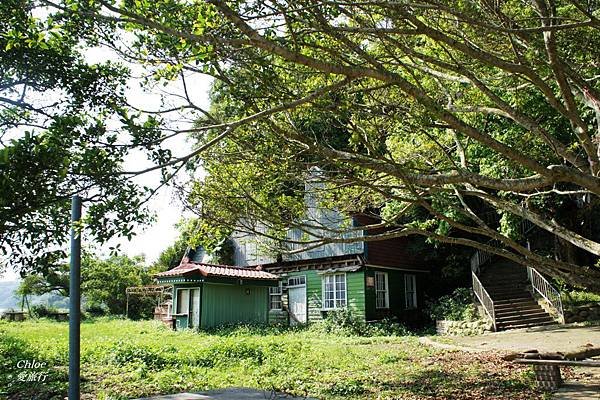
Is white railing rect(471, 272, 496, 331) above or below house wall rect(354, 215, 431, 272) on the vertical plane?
below

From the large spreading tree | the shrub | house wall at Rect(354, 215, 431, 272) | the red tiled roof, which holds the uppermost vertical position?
the large spreading tree

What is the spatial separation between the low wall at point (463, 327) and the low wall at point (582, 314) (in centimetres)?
264

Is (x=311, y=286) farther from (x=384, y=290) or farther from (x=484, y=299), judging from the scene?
(x=484, y=299)

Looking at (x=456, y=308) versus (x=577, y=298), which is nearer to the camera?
(x=577, y=298)

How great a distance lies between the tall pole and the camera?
4609 mm

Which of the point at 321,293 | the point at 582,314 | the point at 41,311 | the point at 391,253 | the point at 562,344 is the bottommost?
the point at 41,311

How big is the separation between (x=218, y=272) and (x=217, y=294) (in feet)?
3.75

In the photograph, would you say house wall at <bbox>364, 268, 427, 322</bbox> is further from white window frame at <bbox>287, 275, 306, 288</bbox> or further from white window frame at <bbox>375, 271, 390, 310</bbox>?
white window frame at <bbox>287, 275, 306, 288</bbox>

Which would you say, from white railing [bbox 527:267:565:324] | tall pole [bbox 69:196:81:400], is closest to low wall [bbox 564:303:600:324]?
white railing [bbox 527:267:565:324]

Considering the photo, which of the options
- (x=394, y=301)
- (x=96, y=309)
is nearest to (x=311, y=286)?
(x=394, y=301)

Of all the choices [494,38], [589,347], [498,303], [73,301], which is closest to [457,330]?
[498,303]

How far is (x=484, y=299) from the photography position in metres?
19.3

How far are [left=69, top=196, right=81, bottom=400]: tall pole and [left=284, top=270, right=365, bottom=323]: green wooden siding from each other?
17.6 m

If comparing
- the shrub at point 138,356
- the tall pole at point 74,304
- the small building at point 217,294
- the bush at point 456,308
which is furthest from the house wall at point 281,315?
the tall pole at point 74,304
